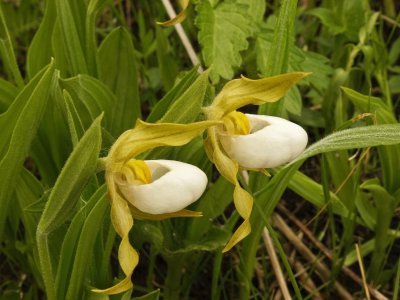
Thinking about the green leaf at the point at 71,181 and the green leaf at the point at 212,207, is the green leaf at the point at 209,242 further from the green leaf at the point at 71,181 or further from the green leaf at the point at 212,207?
the green leaf at the point at 71,181

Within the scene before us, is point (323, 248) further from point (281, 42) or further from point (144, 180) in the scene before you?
point (144, 180)

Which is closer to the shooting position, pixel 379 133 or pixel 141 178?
pixel 141 178

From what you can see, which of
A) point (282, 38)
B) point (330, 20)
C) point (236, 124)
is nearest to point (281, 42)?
point (282, 38)

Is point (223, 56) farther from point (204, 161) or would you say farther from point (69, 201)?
point (69, 201)

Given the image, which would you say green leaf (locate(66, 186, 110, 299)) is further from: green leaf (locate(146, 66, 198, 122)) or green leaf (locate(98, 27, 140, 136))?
green leaf (locate(98, 27, 140, 136))

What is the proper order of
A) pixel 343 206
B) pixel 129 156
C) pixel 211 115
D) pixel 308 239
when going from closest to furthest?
1. pixel 129 156
2. pixel 211 115
3. pixel 343 206
4. pixel 308 239

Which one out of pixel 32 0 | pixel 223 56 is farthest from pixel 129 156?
pixel 32 0

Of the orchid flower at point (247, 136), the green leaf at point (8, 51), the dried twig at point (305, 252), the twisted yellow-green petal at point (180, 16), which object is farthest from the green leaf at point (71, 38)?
the dried twig at point (305, 252)
